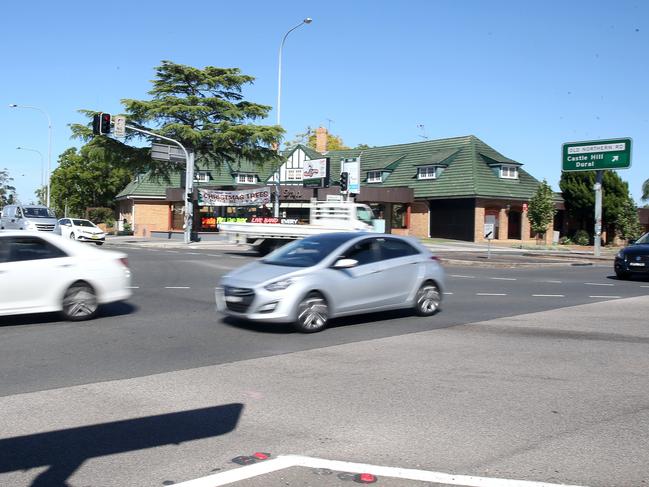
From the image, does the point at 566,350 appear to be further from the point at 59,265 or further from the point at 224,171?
the point at 224,171

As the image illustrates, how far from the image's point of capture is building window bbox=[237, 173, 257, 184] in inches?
2290

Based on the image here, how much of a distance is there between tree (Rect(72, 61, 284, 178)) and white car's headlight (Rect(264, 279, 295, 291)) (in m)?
31.9

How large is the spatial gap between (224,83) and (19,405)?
127 feet

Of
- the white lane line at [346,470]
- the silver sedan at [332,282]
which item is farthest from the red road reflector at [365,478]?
the silver sedan at [332,282]

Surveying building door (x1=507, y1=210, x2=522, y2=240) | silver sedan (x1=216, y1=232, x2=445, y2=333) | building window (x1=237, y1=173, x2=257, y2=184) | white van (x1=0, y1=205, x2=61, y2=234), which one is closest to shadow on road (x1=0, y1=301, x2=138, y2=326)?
silver sedan (x1=216, y1=232, x2=445, y2=333)

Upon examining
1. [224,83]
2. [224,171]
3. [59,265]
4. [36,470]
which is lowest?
[36,470]

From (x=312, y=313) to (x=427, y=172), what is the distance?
43.5 metres

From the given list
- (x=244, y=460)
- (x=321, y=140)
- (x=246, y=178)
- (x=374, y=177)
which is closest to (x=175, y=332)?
(x=244, y=460)

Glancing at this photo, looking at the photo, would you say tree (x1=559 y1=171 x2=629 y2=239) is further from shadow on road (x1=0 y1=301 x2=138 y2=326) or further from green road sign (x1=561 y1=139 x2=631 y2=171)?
shadow on road (x1=0 y1=301 x2=138 y2=326)

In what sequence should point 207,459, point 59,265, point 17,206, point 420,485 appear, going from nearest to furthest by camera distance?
point 420,485, point 207,459, point 59,265, point 17,206

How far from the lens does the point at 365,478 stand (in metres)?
4.31

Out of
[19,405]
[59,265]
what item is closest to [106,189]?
[59,265]

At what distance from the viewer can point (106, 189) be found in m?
69.6

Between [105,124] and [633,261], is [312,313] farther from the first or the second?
[105,124]
